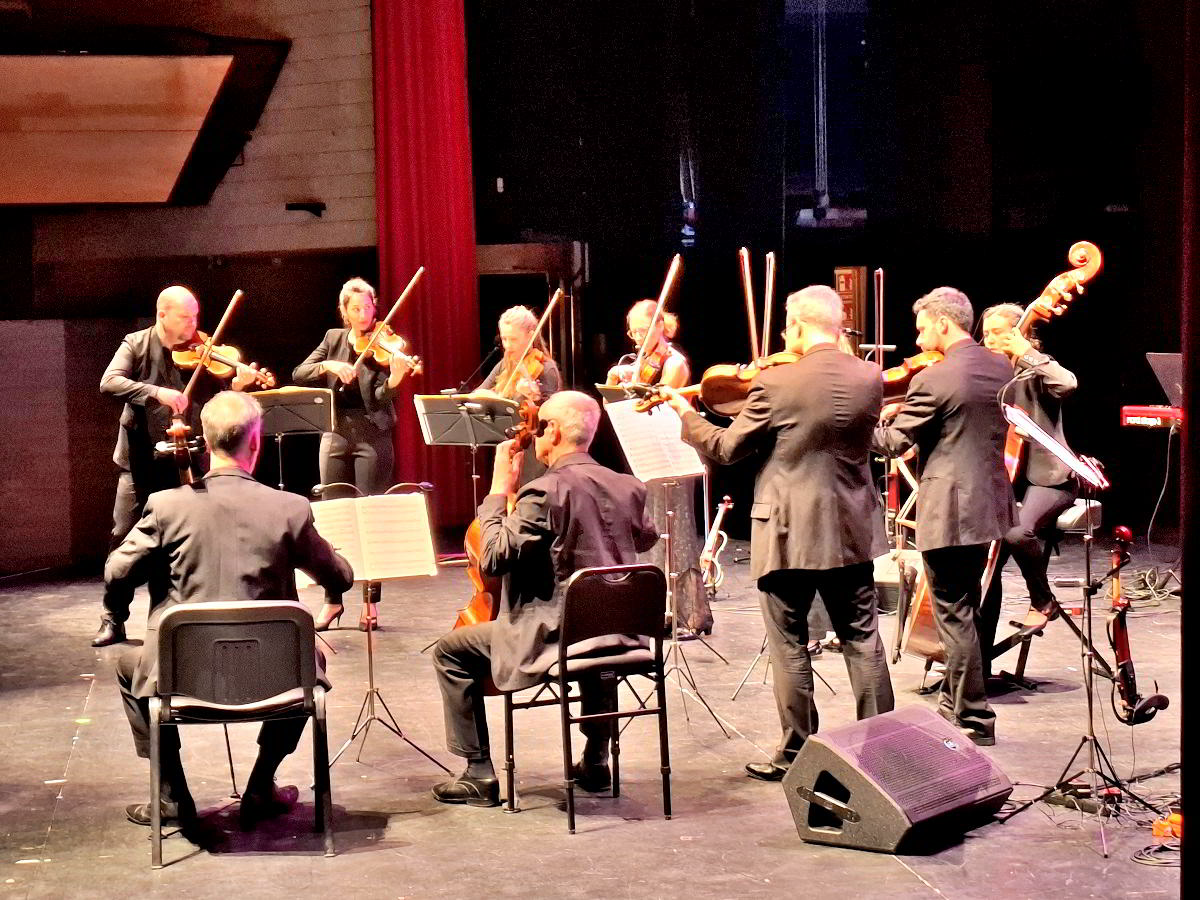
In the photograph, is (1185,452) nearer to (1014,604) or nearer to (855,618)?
(855,618)

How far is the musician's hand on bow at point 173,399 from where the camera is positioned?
7281 millimetres

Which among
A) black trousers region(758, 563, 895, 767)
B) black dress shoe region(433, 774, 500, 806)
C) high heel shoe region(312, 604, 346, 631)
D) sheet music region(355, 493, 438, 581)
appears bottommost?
black dress shoe region(433, 774, 500, 806)

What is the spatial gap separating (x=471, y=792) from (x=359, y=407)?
3728 millimetres

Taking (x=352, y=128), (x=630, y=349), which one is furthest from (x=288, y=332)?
(x=630, y=349)

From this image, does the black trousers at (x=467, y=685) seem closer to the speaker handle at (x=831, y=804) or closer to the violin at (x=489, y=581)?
the violin at (x=489, y=581)

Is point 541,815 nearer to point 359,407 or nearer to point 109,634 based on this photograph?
point 109,634

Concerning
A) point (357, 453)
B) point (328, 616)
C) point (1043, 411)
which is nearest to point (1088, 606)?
point (1043, 411)

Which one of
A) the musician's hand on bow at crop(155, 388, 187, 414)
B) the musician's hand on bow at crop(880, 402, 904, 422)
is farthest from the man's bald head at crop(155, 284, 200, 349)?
the musician's hand on bow at crop(880, 402, 904, 422)

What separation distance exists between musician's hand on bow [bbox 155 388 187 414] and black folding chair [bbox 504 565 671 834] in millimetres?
3484

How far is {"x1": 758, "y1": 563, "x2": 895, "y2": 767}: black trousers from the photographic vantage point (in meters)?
4.82

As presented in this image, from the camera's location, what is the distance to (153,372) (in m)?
7.51

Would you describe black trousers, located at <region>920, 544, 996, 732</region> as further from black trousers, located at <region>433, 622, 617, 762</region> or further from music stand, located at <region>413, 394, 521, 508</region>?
music stand, located at <region>413, 394, 521, 508</region>

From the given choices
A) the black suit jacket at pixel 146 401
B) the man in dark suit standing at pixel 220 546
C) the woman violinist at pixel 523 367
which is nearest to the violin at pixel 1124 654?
the man in dark suit standing at pixel 220 546

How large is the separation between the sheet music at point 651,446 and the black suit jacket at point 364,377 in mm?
2460
